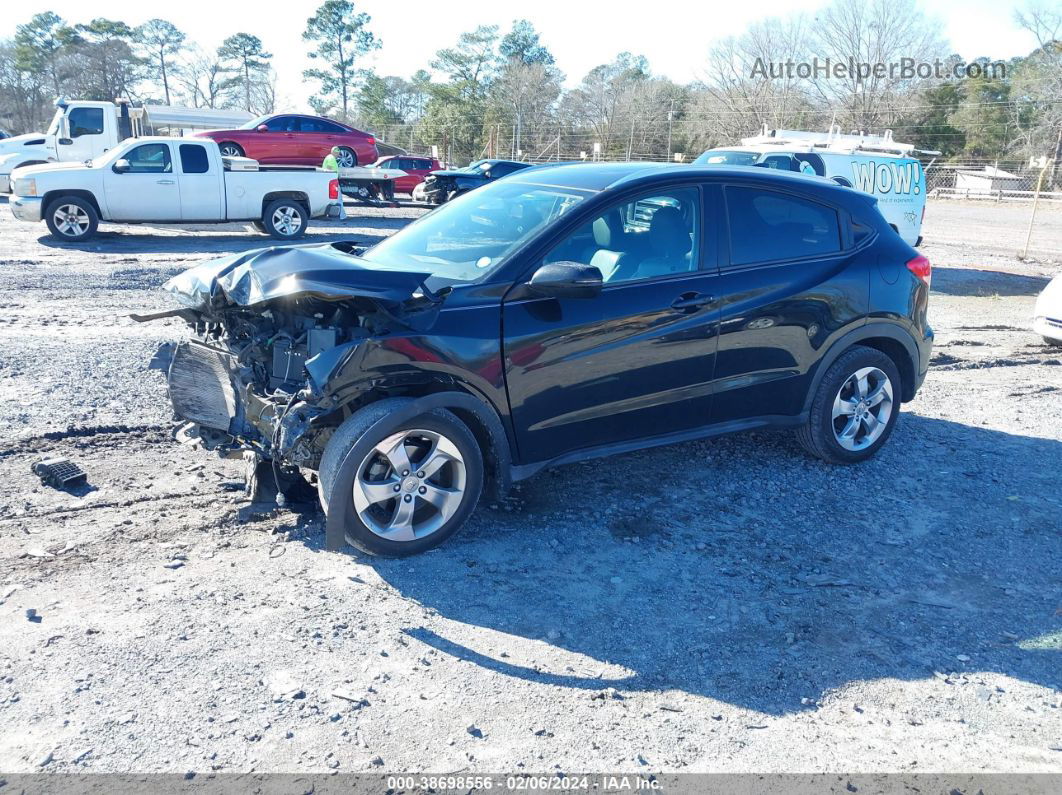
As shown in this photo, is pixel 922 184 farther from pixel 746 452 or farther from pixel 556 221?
pixel 556 221

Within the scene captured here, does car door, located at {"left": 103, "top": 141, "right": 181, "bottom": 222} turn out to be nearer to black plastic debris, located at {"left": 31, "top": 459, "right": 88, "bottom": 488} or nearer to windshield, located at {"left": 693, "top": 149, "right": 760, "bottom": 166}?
windshield, located at {"left": 693, "top": 149, "right": 760, "bottom": 166}

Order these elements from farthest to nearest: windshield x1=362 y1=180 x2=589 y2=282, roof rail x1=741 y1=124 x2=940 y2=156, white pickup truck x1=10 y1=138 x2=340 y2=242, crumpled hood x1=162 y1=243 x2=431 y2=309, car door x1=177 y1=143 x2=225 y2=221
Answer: roof rail x1=741 y1=124 x2=940 y2=156 → car door x1=177 y1=143 x2=225 y2=221 → white pickup truck x1=10 y1=138 x2=340 y2=242 → windshield x1=362 y1=180 x2=589 y2=282 → crumpled hood x1=162 y1=243 x2=431 y2=309

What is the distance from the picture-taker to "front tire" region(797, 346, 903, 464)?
5.54 metres

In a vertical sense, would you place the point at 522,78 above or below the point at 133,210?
above

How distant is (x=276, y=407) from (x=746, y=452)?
10.4 ft

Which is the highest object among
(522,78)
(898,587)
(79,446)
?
(522,78)

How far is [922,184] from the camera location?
51.4 feet

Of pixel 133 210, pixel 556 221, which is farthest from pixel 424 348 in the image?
pixel 133 210

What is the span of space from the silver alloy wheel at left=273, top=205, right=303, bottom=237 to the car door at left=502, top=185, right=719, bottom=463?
42.0ft

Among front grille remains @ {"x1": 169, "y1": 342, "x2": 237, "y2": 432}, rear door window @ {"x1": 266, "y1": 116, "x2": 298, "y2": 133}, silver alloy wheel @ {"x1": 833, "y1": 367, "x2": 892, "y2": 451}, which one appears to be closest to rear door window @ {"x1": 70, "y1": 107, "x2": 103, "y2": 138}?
rear door window @ {"x1": 266, "y1": 116, "x2": 298, "y2": 133}

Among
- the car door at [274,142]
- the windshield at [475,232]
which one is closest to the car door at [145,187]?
the car door at [274,142]

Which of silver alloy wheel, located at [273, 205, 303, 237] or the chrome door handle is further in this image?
silver alloy wheel, located at [273, 205, 303, 237]

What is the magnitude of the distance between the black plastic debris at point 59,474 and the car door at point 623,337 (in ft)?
8.34

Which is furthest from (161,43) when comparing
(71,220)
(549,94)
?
(71,220)
